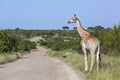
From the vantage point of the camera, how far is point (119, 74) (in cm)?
1750

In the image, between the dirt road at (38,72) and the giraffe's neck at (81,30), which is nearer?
the dirt road at (38,72)

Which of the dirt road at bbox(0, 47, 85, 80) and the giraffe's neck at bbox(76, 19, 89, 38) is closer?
the dirt road at bbox(0, 47, 85, 80)

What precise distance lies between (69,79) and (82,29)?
534 cm

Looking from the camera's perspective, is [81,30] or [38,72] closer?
[38,72]

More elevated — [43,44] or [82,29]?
[82,29]

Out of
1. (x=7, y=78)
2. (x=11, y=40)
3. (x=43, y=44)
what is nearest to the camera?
(x=7, y=78)

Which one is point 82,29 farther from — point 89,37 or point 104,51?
point 104,51

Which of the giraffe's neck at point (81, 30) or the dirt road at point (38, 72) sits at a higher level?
the giraffe's neck at point (81, 30)

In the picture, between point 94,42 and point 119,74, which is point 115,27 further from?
point 119,74

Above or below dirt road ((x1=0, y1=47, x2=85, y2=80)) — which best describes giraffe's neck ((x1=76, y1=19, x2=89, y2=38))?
above

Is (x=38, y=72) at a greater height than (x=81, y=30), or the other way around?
(x=81, y=30)

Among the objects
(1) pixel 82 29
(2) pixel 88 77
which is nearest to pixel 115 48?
(1) pixel 82 29

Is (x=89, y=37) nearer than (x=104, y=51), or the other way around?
(x=89, y=37)

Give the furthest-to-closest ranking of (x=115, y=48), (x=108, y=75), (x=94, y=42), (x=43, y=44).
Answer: (x=43, y=44), (x=115, y=48), (x=94, y=42), (x=108, y=75)
